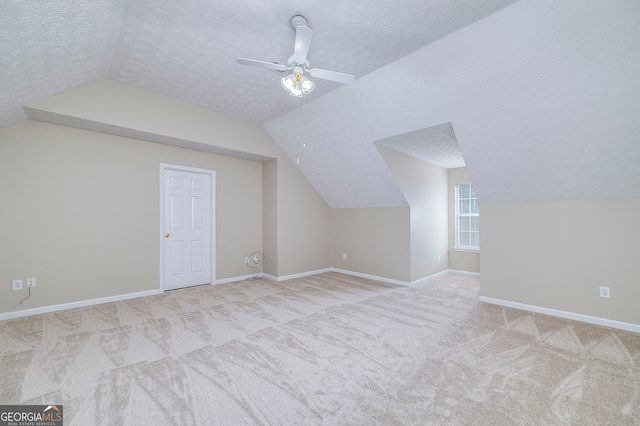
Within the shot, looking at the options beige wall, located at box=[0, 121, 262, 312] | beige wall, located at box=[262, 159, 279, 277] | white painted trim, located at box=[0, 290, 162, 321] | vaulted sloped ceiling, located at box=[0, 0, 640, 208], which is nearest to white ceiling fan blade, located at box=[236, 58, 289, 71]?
vaulted sloped ceiling, located at box=[0, 0, 640, 208]

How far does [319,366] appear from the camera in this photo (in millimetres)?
2176

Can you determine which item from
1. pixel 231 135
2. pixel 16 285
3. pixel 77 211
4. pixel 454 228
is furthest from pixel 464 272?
pixel 16 285

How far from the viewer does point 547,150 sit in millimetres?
2961

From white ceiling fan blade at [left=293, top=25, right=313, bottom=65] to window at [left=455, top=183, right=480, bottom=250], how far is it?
4860 millimetres

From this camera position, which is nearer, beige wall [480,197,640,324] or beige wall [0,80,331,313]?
beige wall [480,197,640,324]

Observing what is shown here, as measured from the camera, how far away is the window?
223 inches

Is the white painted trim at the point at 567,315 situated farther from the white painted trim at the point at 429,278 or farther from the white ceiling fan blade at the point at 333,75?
the white ceiling fan blade at the point at 333,75

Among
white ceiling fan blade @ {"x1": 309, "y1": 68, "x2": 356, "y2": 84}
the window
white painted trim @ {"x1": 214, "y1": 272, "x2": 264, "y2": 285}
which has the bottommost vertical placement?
white painted trim @ {"x1": 214, "y1": 272, "x2": 264, "y2": 285}

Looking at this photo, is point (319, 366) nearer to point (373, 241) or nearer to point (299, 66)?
point (299, 66)

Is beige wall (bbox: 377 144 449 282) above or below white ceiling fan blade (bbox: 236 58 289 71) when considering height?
below

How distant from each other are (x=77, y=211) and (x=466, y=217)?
22.1 feet

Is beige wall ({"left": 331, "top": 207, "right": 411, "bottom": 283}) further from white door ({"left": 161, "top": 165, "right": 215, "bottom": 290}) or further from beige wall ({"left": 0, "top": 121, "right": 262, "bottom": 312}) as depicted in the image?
beige wall ({"left": 0, "top": 121, "right": 262, "bottom": 312})

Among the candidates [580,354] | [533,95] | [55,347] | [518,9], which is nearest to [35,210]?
[55,347]

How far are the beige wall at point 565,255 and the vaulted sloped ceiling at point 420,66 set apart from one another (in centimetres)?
23
